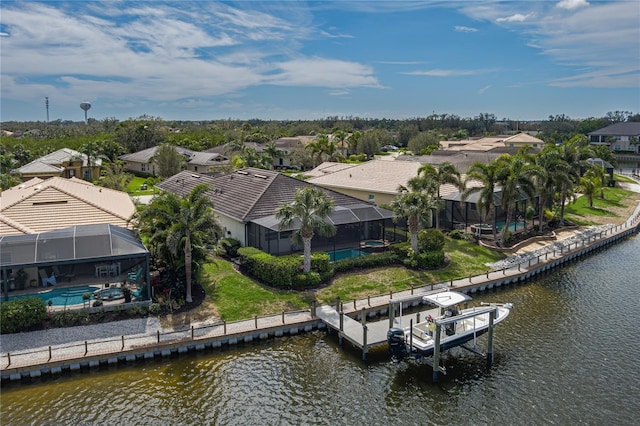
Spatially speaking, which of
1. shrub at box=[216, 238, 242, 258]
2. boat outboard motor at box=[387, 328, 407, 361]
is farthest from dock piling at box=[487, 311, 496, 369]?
shrub at box=[216, 238, 242, 258]

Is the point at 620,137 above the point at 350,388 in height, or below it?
above

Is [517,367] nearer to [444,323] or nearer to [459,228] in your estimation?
[444,323]

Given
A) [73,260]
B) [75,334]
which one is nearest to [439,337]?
[75,334]

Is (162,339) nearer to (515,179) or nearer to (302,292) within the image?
(302,292)

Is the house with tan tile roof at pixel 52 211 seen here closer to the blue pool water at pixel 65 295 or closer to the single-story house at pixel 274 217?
the blue pool water at pixel 65 295

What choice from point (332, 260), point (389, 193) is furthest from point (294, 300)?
point (389, 193)
